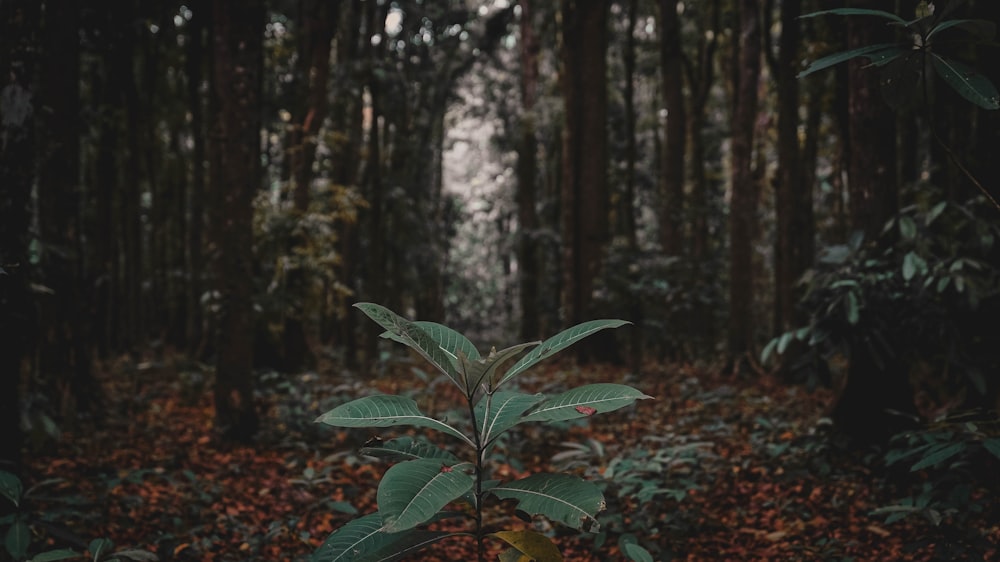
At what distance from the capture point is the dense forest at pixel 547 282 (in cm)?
354

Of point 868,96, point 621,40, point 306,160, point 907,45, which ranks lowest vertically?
point 907,45

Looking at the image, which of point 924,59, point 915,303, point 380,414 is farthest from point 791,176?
point 380,414

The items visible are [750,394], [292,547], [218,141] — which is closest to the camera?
[292,547]

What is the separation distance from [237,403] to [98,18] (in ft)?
23.9

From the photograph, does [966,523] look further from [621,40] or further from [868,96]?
[621,40]

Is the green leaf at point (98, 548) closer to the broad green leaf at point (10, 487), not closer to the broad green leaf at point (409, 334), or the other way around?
the broad green leaf at point (10, 487)

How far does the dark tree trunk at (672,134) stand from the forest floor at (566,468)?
5029 mm

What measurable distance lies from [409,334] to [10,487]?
1.65 meters

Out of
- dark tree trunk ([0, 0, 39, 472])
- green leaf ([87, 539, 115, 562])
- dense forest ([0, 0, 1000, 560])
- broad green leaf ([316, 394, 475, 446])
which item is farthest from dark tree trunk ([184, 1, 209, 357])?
broad green leaf ([316, 394, 475, 446])

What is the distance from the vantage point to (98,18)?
33.8 feet

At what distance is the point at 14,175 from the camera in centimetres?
320

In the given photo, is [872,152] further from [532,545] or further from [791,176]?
[791,176]

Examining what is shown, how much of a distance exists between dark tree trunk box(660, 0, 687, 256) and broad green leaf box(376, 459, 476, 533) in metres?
11.0

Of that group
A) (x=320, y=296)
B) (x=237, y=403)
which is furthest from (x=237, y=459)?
(x=320, y=296)
